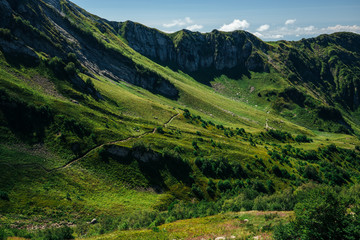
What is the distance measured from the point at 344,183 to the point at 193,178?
9162 cm

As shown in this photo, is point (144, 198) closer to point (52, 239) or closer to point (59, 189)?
point (59, 189)

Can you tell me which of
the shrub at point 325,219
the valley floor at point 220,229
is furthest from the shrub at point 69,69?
the shrub at point 325,219

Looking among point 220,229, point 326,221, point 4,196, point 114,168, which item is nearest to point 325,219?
point 326,221

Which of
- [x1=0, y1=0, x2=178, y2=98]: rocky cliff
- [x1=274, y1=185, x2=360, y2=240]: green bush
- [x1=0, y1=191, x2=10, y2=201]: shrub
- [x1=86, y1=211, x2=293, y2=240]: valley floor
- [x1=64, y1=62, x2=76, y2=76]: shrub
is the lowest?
[x1=0, y1=191, x2=10, y2=201]: shrub

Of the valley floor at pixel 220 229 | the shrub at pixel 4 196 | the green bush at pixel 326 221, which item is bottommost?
the shrub at pixel 4 196

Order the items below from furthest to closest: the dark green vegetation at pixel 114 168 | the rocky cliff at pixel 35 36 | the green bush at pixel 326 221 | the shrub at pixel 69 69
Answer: the shrub at pixel 69 69 → the rocky cliff at pixel 35 36 → the dark green vegetation at pixel 114 168 → the green bush at pixel 326 221

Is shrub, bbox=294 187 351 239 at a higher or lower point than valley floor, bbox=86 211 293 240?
higher

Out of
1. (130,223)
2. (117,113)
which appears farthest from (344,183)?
(117,113)

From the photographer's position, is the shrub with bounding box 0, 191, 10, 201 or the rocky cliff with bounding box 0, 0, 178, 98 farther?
the rocky cliff with bounding box 0, 0, 178, 98

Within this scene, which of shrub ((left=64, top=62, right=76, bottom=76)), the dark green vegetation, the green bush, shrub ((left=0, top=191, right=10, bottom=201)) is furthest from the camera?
shrub ((left=64, top=62, right=76, bottom=76))

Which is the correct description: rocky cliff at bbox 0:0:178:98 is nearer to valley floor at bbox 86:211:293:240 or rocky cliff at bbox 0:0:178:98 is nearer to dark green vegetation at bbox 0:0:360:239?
dark green vegetation at bbox 0:0:360:239

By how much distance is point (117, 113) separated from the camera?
11738 centimetres

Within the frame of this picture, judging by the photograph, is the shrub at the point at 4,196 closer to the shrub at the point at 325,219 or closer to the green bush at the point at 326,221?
the green bush at the point at 326,221

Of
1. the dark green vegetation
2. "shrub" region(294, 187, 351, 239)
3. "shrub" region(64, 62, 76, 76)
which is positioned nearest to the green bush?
"shrub" region(294, 187, 351, 239)
